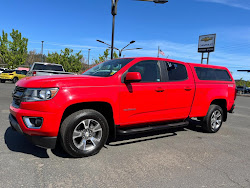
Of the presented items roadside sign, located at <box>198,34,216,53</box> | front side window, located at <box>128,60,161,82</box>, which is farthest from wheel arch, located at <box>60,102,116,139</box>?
roadside sign, located at <box>198,34,216,53</box>

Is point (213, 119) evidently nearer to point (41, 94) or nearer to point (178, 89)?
point (178, 89)

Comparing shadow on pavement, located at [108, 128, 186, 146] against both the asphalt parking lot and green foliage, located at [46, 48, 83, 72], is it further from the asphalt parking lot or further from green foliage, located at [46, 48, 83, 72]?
green foliage, located at [46, 48, 83, 72]

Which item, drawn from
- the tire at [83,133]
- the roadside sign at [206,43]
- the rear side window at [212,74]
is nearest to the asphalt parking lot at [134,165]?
the tire at [83,133]

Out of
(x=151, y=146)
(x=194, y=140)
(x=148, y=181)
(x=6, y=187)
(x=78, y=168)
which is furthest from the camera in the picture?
(x=194, y=140)

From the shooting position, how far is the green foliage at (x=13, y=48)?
1581 inches

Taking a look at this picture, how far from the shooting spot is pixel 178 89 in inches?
173

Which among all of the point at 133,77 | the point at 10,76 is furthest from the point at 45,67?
the point at 10,76

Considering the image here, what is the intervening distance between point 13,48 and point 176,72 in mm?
44116

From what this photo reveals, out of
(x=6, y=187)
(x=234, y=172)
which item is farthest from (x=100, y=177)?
(x=234, y=172)

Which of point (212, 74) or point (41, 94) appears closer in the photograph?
point (41, 94)

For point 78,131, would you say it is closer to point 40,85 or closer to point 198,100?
point 40,85

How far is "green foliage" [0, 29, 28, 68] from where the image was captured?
4016 centimetres

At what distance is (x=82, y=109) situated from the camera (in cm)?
345

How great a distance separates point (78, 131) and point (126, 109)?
0.92m
